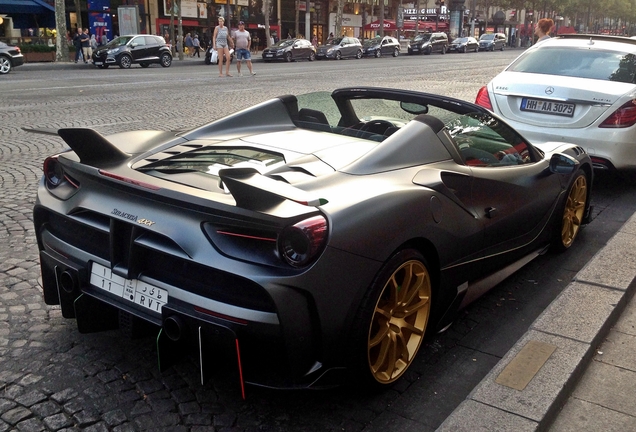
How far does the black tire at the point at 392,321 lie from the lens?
8.81 feet

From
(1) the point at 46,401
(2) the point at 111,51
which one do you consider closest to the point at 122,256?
(1) the point at 46,401

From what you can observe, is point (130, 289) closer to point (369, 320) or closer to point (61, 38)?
point (369, 320)

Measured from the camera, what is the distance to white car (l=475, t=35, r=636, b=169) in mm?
6492

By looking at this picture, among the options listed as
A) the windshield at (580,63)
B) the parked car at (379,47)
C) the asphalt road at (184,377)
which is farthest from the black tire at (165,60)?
the asphalt road at (184,377)

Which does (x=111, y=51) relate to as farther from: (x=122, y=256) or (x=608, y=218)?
(x=122, y=256)

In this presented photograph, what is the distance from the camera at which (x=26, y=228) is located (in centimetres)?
511

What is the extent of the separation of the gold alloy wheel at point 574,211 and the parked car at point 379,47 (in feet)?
127

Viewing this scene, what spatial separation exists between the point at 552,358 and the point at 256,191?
1.74 meters

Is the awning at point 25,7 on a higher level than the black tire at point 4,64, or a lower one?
higher

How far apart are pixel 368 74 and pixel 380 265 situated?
2137 cm

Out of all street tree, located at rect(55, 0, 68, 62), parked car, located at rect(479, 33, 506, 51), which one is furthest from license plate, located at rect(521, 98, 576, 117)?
parked car, located at rect(479, 33, 506, 51)

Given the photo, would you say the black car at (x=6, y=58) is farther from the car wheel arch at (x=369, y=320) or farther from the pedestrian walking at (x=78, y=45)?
the car wheel arch at (x=369, y=320)

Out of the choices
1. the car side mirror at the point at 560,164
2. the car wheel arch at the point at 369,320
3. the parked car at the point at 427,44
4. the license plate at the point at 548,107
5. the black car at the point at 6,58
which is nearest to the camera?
the car wheel arch at the point at 369,320

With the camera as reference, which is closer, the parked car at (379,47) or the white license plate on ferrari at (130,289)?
the white license plate on ferrari at (130,289)
